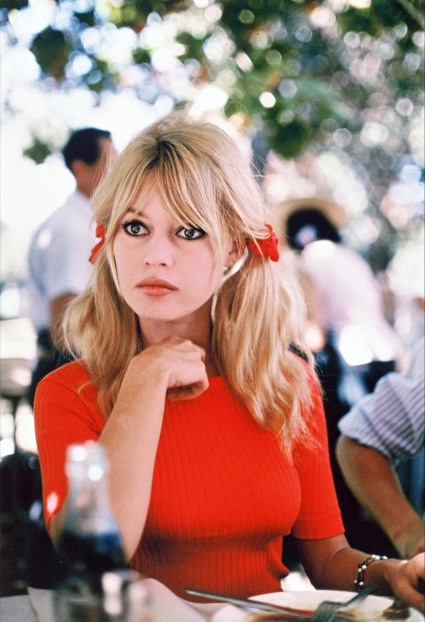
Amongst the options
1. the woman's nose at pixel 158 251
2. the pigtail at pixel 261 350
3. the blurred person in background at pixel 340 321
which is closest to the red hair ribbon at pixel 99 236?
the woman's nose at pixel 158 251

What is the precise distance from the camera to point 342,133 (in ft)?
4.08

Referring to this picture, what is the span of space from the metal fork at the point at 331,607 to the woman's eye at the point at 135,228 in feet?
1.93

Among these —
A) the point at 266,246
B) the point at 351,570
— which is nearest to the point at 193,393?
the point at 266,246

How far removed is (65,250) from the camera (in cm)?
116

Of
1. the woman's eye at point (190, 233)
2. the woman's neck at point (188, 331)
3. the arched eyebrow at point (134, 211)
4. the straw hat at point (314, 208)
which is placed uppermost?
the straw hat at point (314, 208)

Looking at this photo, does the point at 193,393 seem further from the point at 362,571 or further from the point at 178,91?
the point at 178,91

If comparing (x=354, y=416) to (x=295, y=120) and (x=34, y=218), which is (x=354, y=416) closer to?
(x=295, y=120)

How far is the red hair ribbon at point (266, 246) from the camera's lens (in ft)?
3.74

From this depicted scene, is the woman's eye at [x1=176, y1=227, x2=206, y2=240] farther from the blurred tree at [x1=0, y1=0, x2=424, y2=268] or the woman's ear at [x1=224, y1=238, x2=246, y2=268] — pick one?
the blurred tree at [x1=0, y1=0, x2=424, y2=268]

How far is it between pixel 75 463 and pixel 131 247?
32cm

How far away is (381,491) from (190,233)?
2.25 ft

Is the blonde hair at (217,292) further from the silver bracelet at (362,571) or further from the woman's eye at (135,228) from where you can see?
the silver bracelet at (362,571)

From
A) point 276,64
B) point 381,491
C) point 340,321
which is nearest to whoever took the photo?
point 276,64

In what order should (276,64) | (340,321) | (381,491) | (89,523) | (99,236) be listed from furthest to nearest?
1. (340,321)
2. (381,491)
3. (276,64)
4. (99,236)
5. (89,523)
